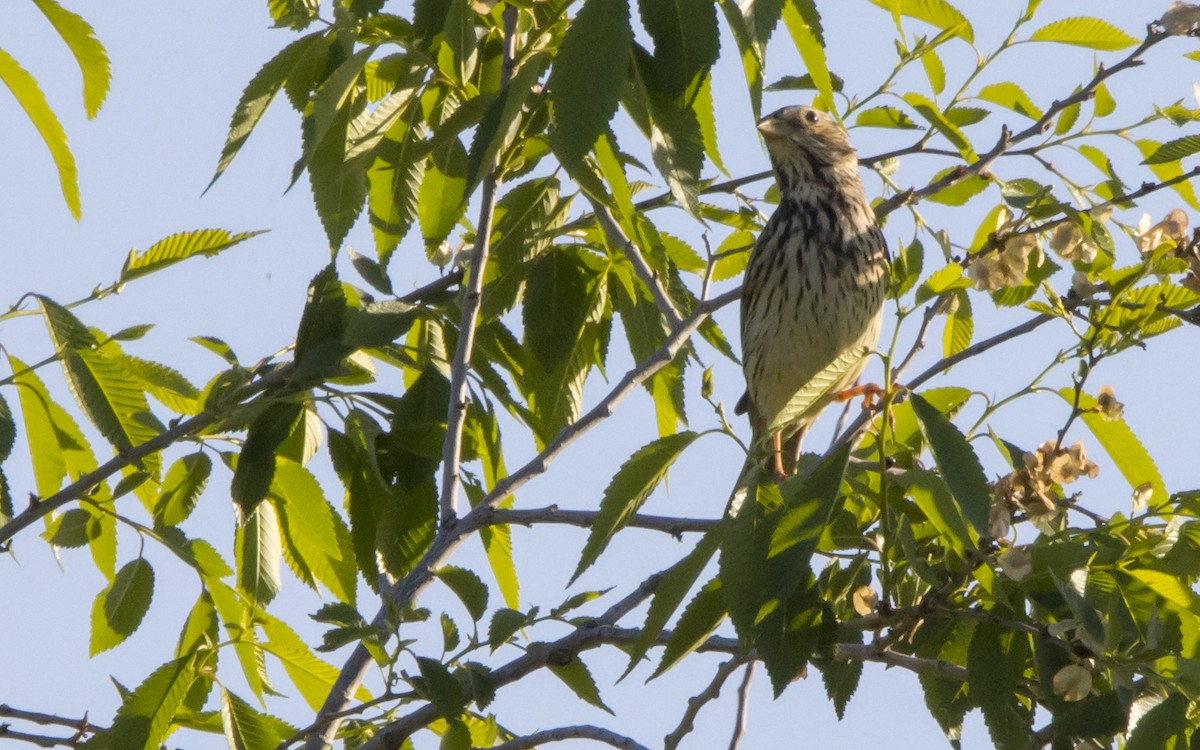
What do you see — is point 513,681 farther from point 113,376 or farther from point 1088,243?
point 1088,243

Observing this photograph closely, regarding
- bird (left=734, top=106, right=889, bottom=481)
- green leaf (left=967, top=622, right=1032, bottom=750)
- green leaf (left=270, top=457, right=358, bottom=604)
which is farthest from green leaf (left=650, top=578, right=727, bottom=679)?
bird (left=734, top=106, right=889, bottom=481)

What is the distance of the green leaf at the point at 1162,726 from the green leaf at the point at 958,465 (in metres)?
0.45

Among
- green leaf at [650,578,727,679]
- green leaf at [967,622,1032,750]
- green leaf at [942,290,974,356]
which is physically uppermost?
green leaf at [942,290,974,356]

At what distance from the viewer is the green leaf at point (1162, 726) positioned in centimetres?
267

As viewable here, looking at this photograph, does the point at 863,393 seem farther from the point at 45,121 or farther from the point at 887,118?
the point at 45,121

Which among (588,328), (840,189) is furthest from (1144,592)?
→ (840,189)

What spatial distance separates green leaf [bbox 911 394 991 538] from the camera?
2.73 m

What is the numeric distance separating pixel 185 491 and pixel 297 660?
1.63 feet

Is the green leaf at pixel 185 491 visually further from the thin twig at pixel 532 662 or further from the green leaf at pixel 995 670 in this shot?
the green leaf at pixel 995 670

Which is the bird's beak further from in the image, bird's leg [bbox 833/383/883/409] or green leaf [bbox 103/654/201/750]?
green leaf [bbox 103/654/201/750]

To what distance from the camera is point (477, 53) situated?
3.76 meters

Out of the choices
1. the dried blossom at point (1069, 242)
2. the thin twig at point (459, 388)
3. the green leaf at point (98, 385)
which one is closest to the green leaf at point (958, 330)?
the dried blossom at point (1069, 242)

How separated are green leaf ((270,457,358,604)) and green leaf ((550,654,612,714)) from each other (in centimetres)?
71

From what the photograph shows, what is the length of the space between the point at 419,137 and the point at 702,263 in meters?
1.03
